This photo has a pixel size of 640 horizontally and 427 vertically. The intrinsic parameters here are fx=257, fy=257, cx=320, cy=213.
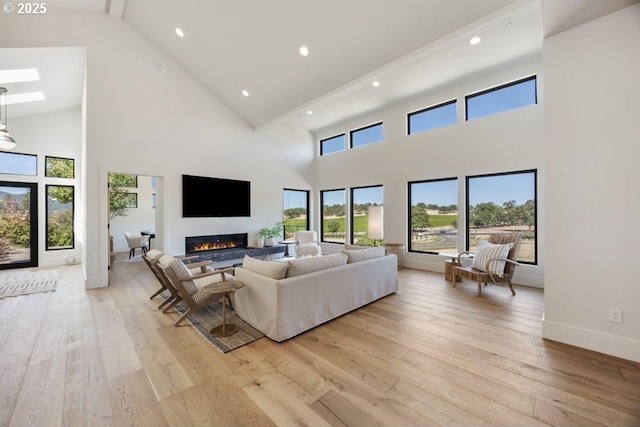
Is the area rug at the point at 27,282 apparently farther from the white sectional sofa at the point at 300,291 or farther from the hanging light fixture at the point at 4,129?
the white sectional sofa at the point at 300,291

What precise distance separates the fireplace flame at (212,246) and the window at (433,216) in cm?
477

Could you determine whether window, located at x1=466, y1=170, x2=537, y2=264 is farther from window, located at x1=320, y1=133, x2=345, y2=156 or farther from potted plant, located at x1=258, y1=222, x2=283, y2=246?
potted plant, located at x1=258, y1=222, x2=283, y2=246

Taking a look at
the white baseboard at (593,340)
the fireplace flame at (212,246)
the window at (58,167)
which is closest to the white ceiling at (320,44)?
the window at (58,167)

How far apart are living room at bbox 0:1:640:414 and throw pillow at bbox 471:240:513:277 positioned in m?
0.56

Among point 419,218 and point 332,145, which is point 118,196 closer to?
point 332,145

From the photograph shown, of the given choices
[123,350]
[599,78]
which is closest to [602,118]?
[599,78]

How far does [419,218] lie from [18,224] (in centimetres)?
966

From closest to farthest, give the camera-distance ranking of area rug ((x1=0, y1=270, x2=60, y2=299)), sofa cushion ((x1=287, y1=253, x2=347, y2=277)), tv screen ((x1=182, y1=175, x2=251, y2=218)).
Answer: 1. sofa cushion ((x1=287, y1=253, x2=347, y2=277))
2. area rug ((x1=0, y1=270, x2=60, y2=299))
3. tv screen ((x1=182, y1=175, x2=251, y2=218))

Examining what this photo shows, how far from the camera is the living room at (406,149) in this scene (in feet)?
7.98

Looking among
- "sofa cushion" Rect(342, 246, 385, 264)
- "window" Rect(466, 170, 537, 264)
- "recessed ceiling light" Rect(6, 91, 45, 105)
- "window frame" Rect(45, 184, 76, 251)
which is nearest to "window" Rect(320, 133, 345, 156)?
"window" Rect(466, 170, 537, 264)

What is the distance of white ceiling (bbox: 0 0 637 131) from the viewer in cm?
345

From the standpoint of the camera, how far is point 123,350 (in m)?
2.61

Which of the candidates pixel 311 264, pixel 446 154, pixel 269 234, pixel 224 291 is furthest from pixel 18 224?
pixel 446 154

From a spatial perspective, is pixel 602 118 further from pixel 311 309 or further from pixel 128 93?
pixel 128 93
